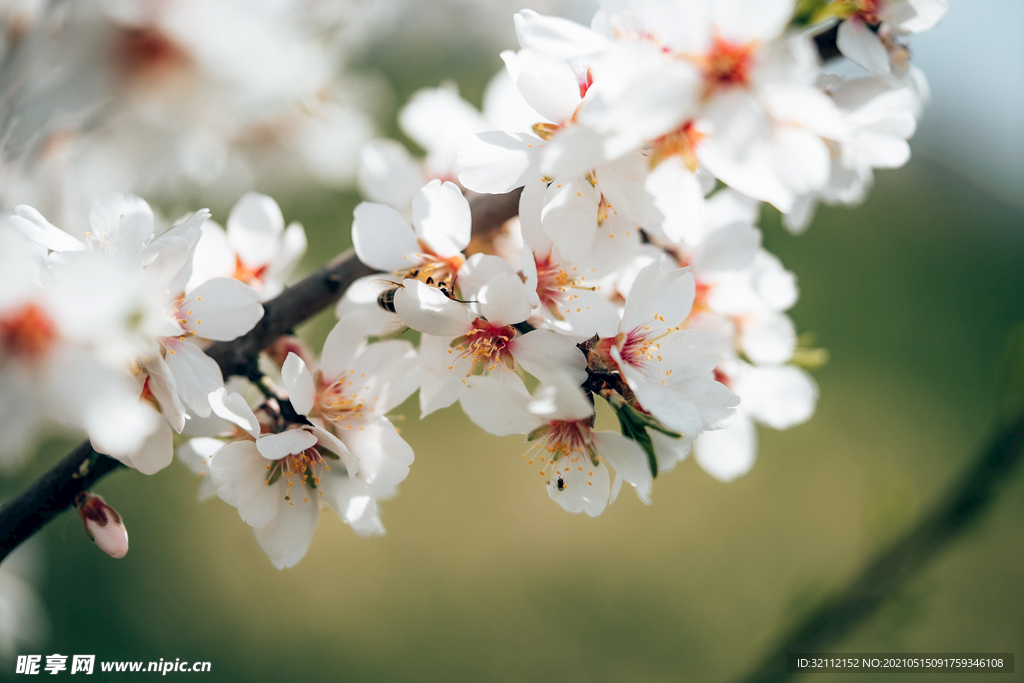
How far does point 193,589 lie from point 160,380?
1825mm

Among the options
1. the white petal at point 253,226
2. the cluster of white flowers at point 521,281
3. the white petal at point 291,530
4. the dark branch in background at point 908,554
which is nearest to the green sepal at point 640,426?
the cluster of white flowers at point 521,281

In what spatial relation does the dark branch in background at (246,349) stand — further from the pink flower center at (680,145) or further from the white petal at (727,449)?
the white petal at (727,449)

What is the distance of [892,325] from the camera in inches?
115

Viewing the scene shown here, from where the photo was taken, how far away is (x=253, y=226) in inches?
24.9

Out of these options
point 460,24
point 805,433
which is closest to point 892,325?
point 805,433

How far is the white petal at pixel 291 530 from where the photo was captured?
22.0 inches

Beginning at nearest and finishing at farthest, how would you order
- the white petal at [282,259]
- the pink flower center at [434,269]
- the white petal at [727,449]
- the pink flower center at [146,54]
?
the pink flower center at [146,54] → the pink flower center at [434,269] → the white petal at [282,259] → the white petal at [727,449]

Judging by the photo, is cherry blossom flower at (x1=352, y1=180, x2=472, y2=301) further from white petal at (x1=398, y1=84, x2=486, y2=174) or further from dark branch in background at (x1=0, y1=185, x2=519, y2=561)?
white petal at (x1=398, y1=84, x2=486, y2=174)

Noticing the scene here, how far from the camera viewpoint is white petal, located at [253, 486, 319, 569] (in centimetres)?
56

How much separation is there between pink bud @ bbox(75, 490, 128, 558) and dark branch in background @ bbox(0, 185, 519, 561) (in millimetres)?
11

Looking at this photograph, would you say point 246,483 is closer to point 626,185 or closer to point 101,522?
point 101,522

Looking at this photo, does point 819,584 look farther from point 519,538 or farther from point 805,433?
point 805,433

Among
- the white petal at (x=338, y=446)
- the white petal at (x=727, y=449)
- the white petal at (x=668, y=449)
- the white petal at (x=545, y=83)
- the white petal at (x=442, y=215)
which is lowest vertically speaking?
the white petal at (x=727, y=449)

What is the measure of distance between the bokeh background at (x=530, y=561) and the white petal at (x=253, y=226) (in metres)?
0.95
